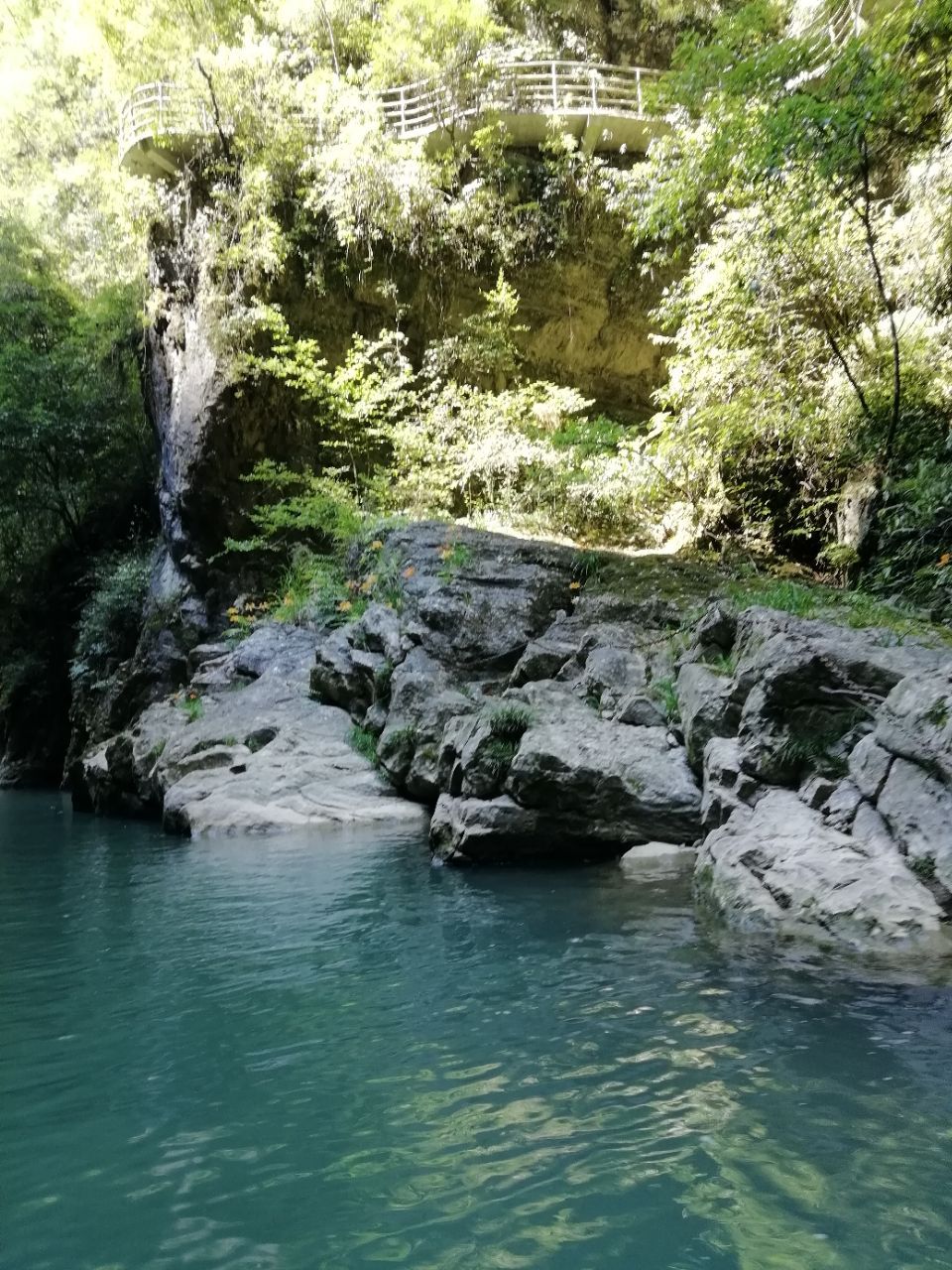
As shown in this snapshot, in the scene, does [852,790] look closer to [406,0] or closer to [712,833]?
[712,833]

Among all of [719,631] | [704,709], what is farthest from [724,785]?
[719,631]

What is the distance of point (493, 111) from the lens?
1572 centimetres

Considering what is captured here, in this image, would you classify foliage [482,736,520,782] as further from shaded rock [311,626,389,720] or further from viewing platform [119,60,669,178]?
viewing platform [119,60,669,178]

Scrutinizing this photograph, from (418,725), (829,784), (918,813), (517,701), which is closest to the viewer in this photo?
(918,813)

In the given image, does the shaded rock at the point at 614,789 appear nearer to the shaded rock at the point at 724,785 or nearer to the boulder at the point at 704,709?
the boulder at the point at 704,709

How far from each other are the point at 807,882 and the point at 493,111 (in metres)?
15.6

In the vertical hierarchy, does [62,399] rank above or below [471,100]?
below

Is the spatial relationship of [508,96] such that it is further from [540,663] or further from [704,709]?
[704,709]

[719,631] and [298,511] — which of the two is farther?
[298,511]

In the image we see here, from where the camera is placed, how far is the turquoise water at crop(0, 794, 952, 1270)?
7.90 feet

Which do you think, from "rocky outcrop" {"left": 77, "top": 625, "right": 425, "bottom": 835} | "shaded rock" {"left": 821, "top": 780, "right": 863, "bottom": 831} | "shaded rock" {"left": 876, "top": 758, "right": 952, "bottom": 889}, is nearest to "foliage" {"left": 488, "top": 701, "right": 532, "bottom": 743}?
"rocky outcrop" {"left": 77, "top": 625, "right": 425, "bottom": 835}

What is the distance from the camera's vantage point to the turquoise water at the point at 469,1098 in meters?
2.41

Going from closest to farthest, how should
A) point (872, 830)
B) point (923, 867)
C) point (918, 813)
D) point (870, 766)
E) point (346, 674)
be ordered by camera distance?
point (923, 867) → point (918, 813) → point (872, 830) → point (870, 766) → point (346, 674)

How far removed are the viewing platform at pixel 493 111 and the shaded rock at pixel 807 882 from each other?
14.6 meters
